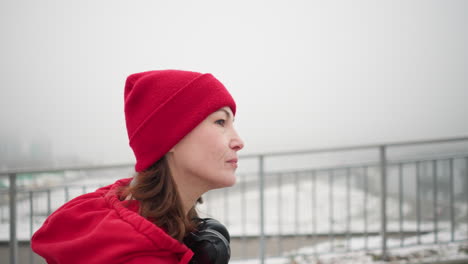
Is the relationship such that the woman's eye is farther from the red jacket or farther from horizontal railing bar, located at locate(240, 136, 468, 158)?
horizontal railing bar, located at locate(240, 136, 468, 158)

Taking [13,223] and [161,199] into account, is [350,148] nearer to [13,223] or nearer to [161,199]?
[161,199]

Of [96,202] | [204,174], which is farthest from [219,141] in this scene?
[96,202]

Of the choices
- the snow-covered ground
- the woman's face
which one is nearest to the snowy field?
the snow-covered ground

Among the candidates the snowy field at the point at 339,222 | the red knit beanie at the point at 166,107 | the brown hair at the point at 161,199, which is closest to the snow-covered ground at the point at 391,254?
the snowy field at the point at 339,222

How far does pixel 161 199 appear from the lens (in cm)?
105

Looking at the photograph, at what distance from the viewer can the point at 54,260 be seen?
1.02 metres

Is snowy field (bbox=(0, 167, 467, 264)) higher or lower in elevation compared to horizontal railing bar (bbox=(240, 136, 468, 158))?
lower

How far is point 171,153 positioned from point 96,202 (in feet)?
0.98

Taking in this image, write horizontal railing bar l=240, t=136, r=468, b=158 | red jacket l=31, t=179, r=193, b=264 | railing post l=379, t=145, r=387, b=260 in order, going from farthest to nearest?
railing post l=379, t=145, r=387, b=260 < horizontal railing bar l=240, t=136, r=468, b=158 < red jacket l=31, t=179, r=193, b=264

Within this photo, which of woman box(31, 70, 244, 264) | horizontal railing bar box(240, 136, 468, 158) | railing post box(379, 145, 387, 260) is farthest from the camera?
railing post box(379, 145, 387, 260)

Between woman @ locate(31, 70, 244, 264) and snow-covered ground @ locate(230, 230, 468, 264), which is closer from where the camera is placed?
woman @ locate(31, 70, 244, 264)

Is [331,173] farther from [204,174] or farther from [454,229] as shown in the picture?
[204,174]

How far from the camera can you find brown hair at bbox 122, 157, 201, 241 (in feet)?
3.30

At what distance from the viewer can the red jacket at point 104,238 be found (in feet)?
2.90
